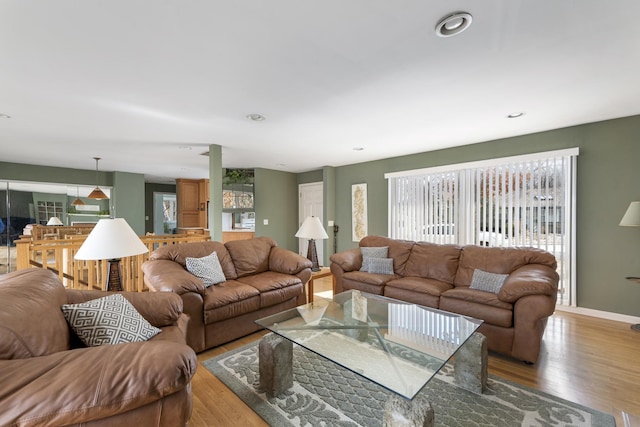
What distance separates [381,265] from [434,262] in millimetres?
651

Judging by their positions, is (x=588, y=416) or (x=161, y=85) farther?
(x=161, y=85)

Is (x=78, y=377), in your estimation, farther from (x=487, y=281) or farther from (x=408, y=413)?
(x=487, y=281)

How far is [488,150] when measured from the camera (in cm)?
427

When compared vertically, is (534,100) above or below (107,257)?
above

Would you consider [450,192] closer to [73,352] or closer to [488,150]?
[488,150]

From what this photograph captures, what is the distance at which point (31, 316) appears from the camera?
132 cm

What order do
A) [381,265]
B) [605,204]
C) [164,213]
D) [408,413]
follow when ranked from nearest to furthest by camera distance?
[408,413], [605,204], [381,265], [164,213]

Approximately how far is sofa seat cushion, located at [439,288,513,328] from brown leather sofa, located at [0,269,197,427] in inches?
95.6

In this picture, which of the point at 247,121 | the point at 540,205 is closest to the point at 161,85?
the point at 247,121

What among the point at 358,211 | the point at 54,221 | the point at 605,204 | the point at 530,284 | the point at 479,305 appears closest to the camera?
the point at 530,284

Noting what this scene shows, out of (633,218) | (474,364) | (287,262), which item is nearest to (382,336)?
(474,364)

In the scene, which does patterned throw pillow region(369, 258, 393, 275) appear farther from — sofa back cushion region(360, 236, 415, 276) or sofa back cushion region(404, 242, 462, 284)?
sofa back cushion region(404, 242, 462, 284)

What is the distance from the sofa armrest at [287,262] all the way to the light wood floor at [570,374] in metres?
0.84

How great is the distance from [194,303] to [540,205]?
4.27m
